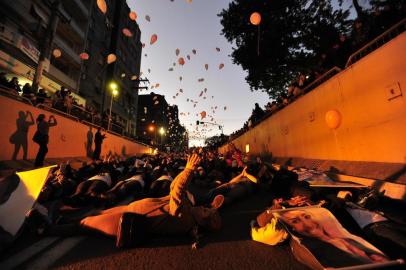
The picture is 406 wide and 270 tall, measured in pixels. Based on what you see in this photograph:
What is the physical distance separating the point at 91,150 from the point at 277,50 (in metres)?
15.8

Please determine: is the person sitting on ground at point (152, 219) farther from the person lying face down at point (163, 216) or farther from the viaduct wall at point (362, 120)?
the viaduct wall at point (362, 120)

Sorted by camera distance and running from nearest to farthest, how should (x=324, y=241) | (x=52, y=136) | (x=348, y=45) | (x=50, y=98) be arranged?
(x=324, y=241)
(x=348, y=45)
(x=52, y=136)
(x=50, y=98)

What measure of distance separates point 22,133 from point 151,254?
9.72m

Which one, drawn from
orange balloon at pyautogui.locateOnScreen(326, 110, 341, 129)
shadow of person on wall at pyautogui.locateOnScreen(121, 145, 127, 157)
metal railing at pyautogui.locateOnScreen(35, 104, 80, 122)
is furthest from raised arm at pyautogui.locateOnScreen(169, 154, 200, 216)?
shadow of person on wall at pyautogui.locateOnScreen(121, 145, 127, 157)

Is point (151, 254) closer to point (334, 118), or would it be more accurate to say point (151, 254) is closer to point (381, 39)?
point (334, 118)

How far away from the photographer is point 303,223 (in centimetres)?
282

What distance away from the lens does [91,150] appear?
15.6 metres

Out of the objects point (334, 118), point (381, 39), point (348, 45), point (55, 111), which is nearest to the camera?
point (381, 39)

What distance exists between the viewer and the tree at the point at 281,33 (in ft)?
48.5

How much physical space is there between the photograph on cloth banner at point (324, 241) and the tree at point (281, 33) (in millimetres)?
15016

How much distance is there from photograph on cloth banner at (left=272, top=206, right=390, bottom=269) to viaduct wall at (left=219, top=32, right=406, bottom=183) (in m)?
2.94

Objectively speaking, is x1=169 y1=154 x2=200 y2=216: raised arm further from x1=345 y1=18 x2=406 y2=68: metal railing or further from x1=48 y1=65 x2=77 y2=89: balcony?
x1=48 y1=65 x2=77 y2=89: balcony

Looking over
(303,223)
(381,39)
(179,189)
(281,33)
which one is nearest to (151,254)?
(179,189)

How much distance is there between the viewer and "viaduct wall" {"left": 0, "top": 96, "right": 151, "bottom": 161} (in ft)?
27.6
